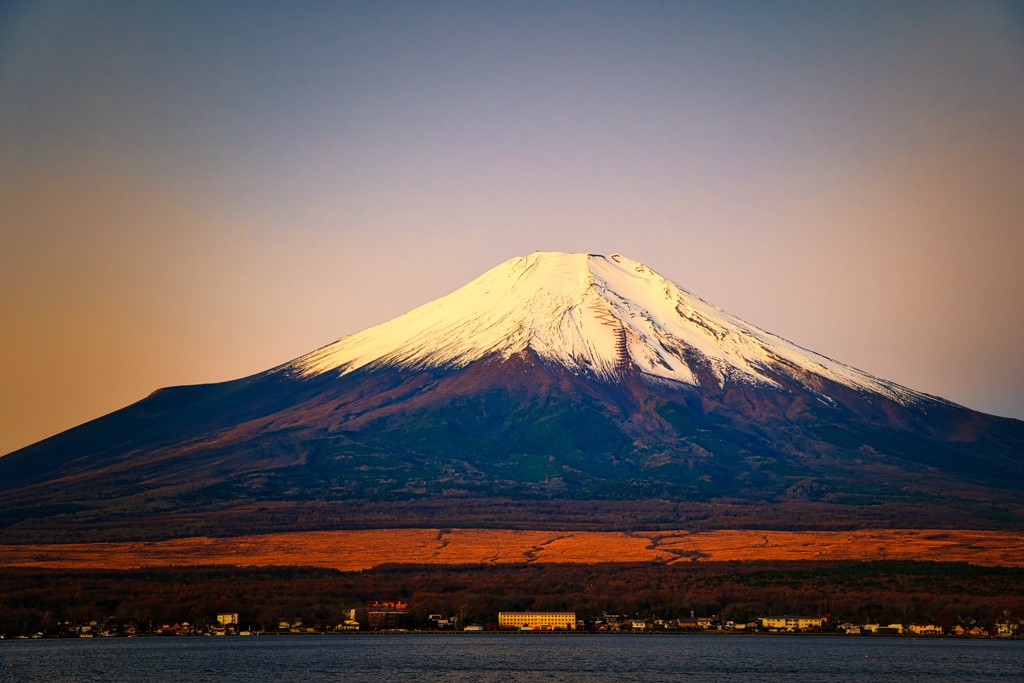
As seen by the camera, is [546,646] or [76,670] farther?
[546,646]

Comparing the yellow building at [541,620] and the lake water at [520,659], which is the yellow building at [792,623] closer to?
the lake water at [520,659]

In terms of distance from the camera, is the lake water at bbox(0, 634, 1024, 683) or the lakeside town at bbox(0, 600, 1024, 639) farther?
the lakeside town at bbox(0, 600, 1024, 639)

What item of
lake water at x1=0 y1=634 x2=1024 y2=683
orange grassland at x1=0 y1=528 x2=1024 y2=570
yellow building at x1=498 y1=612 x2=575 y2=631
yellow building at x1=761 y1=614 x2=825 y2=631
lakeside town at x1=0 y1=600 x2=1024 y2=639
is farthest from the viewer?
orange grassland at x1=0 y1=528 x2=1024 y2=570

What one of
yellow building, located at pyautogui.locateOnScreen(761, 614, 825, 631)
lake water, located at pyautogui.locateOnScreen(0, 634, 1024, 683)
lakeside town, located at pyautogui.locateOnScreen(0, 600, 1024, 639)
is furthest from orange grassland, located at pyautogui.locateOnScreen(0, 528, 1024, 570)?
yellow building, located at pyautogui.locateOnScreen(761, 614, 825, 631)

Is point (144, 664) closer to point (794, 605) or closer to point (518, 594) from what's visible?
point (518, 594)

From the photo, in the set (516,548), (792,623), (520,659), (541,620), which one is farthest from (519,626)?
(516,548)

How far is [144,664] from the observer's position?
9238 cm

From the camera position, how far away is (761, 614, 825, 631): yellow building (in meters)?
113

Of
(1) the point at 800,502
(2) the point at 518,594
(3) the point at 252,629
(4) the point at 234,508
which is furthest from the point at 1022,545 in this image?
(4) the point at 234,508

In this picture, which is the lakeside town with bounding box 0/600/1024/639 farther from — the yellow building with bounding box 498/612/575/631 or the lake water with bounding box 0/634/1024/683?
the lake water with bounding box 0/634/1024/683

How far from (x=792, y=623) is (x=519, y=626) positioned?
76.6ft

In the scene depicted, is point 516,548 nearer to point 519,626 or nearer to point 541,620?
point 519,626

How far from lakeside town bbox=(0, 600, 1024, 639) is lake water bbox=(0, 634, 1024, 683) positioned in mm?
944

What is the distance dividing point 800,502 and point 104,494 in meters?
89.6
